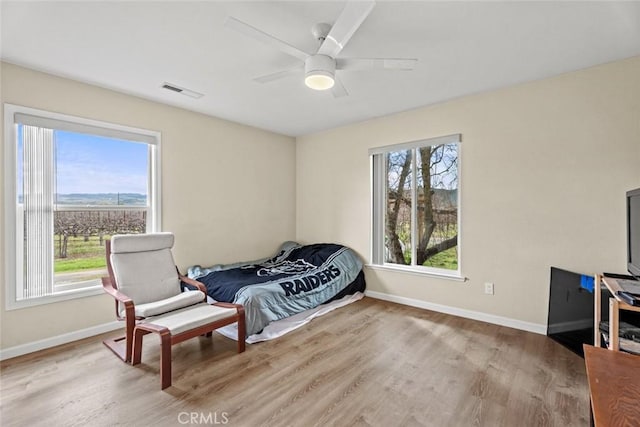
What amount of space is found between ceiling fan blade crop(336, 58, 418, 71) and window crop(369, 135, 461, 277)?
5.74 feet

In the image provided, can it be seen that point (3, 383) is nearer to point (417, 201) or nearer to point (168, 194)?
point (168, 194)

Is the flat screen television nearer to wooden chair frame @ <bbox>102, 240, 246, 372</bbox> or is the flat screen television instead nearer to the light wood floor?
the light wood floor

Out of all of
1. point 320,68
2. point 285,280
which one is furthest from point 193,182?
point 320,68

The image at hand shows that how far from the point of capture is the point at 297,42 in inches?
89.9

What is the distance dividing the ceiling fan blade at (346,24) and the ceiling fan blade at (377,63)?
4.3 inches

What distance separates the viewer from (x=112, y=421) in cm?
177

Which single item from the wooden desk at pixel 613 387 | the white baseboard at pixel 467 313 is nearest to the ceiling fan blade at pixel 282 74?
the wooden desk at pixel 613 387

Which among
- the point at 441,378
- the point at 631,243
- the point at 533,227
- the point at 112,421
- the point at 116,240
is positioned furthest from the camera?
the point at 533,227

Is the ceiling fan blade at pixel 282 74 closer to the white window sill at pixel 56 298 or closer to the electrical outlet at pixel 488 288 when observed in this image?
the white window sill at pixel 56 298

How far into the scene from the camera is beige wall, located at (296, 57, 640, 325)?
2.62 meters

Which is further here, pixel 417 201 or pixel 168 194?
pixel 417 201

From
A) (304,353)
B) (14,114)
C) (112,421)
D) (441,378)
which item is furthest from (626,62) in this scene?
(14,114)

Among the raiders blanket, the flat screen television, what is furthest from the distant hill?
the flat screen television

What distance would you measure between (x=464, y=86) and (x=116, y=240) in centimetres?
380
